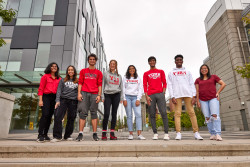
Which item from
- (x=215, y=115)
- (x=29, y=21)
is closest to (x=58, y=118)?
(x=215, y=115)

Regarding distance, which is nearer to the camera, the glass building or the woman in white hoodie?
the woman in white hoodie

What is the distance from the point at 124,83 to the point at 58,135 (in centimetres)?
223

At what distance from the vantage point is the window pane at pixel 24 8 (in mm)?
16844

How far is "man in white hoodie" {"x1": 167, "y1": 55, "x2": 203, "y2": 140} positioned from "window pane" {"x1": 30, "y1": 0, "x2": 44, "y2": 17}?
58.2ft

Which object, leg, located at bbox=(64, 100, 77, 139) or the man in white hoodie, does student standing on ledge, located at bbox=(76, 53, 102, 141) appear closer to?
leg, located at bbox=(64, 100, 77, 139)

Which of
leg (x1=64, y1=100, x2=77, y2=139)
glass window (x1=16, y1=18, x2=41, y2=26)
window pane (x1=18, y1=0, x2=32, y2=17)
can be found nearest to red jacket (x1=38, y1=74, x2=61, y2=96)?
leg (x1=64, y1=100, x2=77, y2=139)

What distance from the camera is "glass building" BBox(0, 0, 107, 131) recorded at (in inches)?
547

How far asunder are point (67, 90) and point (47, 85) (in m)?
0.53

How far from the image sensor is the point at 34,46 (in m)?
15.7

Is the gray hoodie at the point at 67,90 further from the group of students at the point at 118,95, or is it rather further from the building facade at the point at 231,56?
the building facade at the point at 231,56

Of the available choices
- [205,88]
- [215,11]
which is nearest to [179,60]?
[205,88]

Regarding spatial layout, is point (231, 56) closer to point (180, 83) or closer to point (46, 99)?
point (180, 83)

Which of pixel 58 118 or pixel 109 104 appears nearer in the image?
pixel 58 118

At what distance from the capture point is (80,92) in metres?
4.08
